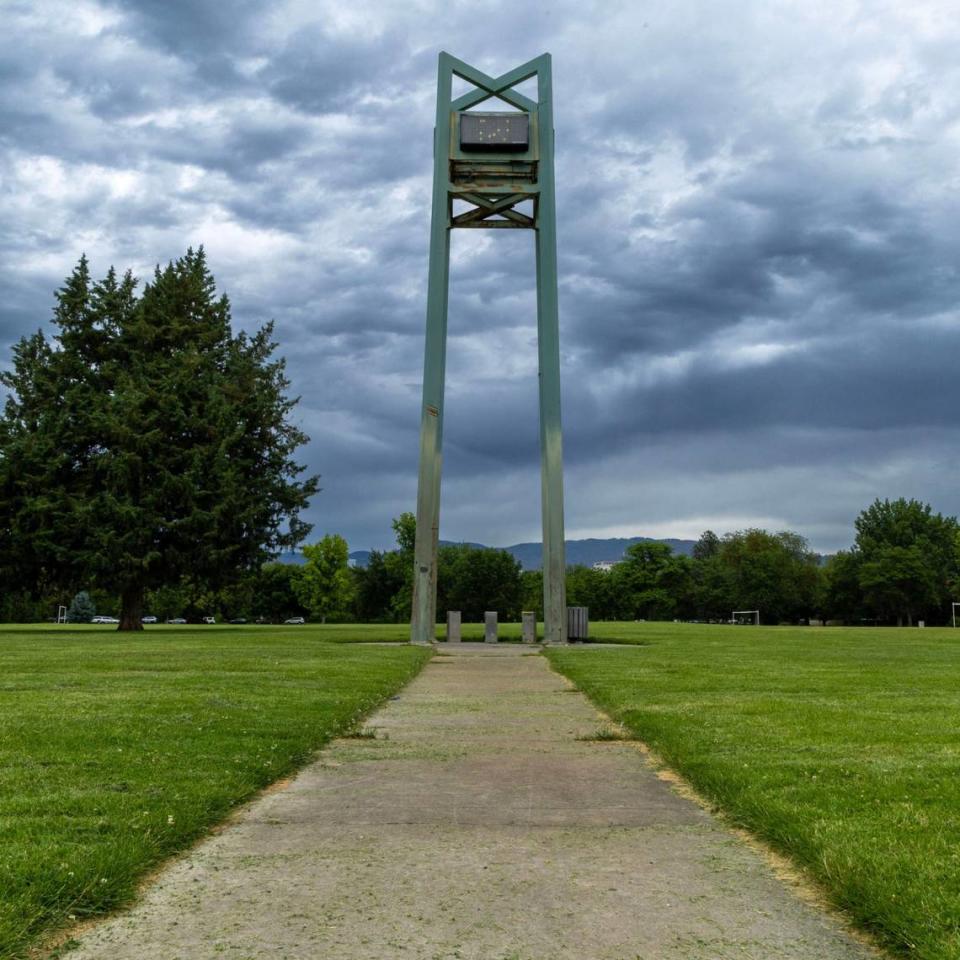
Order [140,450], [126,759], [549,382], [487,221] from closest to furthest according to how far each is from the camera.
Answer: [126,759] → [549,382] → [487,221] → [140,450]

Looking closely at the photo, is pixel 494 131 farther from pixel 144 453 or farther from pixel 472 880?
pixel 472 880

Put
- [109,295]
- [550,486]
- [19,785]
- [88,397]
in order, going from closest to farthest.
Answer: [19,785], [550,486], [88,397], [109,295]

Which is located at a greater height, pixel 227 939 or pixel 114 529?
pixel 114 529

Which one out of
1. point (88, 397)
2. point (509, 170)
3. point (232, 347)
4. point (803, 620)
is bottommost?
point (803, 620)

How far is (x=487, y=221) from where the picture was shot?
3158 cm

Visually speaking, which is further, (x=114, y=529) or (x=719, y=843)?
(x=114, y=529)

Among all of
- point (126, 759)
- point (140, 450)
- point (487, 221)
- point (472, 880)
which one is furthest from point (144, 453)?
point (472, 880)

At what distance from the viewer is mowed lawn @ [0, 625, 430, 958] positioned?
4250 mm

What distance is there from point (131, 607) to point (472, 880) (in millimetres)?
37958

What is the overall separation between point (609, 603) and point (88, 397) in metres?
90.6

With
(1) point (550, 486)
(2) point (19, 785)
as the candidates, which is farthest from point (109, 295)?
(2) point (19, 785)

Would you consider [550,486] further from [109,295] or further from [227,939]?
[227,939]

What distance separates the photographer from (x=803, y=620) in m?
118

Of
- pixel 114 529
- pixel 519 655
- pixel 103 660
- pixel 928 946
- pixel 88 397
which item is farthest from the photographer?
pixel 88 397
